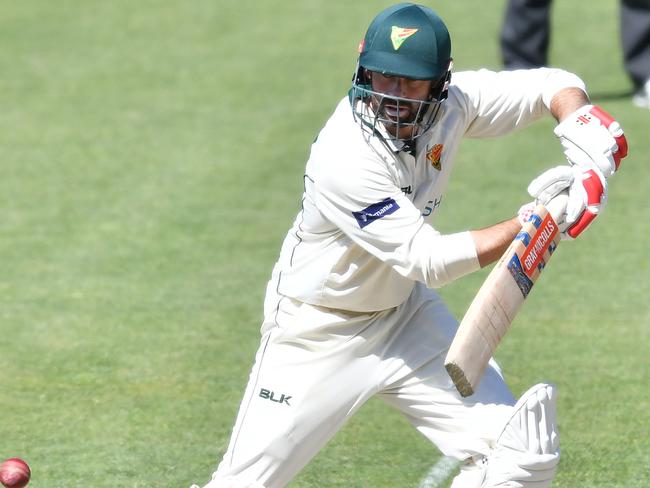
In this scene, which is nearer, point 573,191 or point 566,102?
point 573,191

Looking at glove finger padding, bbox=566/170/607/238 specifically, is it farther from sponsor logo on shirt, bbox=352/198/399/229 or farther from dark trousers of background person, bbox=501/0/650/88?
dark trousers of background person, bbox=501/0/650/88

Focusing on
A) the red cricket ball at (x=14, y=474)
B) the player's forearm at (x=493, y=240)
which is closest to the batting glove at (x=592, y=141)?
the player's forearm at (x=493, y=240)

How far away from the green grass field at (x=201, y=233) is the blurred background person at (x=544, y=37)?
0.29 metres

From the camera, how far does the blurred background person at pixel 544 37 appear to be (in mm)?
11586

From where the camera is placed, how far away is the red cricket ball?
509cm

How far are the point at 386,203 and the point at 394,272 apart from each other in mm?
386

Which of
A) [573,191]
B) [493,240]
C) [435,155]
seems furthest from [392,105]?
[573,191]

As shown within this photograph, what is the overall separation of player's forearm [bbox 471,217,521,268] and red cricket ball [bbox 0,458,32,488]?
204 centimetres

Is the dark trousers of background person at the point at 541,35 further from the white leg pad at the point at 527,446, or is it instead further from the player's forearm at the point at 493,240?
the white leg pad at the point at 527,446

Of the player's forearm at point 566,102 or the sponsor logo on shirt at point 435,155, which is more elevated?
the player's forearm at point 566,102

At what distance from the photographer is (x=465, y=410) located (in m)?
4.80

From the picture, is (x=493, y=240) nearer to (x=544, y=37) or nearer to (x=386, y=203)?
(x=386, y=203)

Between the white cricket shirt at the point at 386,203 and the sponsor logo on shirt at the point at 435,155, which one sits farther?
the sponsor logo on shirt at the point at 435,155

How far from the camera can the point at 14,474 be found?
5102mm
